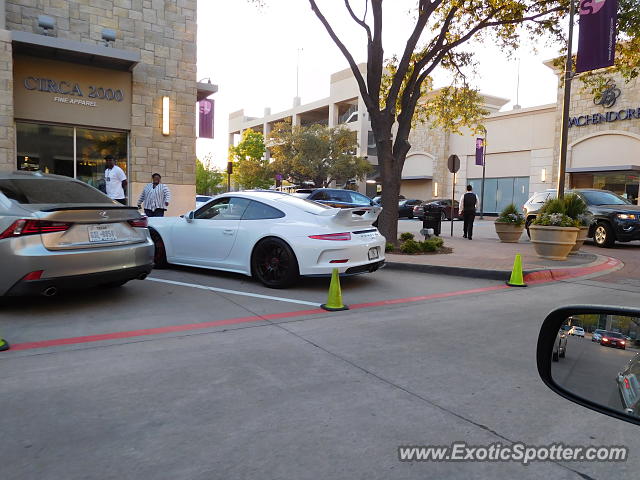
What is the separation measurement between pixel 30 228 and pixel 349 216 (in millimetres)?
3964

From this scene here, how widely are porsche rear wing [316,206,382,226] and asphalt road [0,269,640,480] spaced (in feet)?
4.88

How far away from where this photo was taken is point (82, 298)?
20.5 feet

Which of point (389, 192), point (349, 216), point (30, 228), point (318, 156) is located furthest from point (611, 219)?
point (318, 156)

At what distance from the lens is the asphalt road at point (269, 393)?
8.26 ft

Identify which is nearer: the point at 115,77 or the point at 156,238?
the point at 156,238

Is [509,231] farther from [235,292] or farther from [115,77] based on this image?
[115,77]

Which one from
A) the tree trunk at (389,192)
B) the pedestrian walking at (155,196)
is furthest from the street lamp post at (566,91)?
the pedestrian walking at (155,196)

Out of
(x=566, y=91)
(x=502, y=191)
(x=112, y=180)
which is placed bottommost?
(x=112, y=180)

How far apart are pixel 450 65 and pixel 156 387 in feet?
46.1

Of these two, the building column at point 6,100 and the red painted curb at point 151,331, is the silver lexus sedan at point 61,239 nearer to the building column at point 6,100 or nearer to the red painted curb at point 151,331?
the red painted curb at point 151,331

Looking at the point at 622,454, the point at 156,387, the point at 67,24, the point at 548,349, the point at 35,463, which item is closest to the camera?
the point at 548,349

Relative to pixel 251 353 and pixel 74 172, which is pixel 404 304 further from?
pixel 74 172

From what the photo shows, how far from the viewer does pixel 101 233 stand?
5742 millimetres

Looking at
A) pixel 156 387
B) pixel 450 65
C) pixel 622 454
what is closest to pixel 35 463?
pixel 156 387
